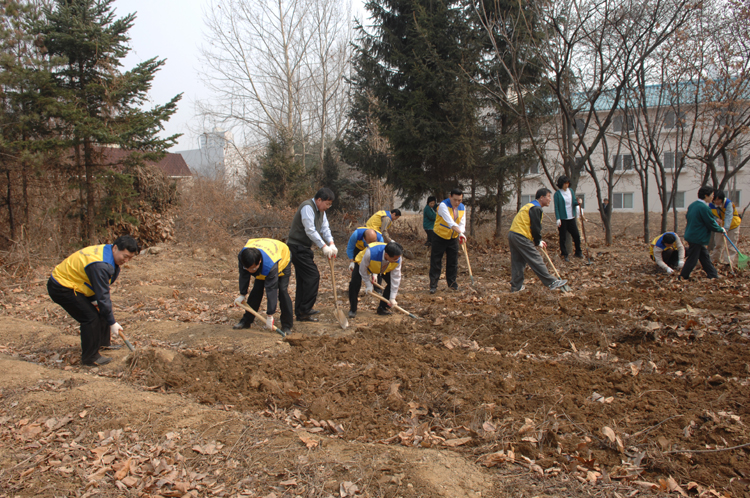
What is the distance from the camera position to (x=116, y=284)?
28.0 feet

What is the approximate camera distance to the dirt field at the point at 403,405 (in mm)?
2770

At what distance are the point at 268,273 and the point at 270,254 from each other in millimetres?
210

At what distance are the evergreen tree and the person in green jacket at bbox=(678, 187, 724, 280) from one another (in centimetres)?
996

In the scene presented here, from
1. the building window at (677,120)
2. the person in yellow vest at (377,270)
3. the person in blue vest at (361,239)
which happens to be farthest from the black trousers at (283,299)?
the building window at (677,120)

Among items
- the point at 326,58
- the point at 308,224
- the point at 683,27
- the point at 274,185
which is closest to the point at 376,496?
the point at 308,224

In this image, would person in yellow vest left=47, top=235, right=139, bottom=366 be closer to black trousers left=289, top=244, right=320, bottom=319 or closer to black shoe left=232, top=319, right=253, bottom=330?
black shoe left=232, top=319, right=253, bottom=330

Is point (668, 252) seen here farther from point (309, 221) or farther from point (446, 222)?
point (309, 221)

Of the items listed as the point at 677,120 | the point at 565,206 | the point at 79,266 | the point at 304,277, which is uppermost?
the point at 677,120

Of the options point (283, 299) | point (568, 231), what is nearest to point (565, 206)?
point (568, 231)

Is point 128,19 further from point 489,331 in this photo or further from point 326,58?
point 326,58

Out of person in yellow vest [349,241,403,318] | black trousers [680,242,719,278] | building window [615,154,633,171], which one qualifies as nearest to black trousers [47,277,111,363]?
person in yellow vest [349,241,403,318]

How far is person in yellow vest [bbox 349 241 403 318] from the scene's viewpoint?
5.96 meters

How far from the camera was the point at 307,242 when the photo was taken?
5.97m

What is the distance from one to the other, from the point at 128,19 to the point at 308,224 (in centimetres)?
771
